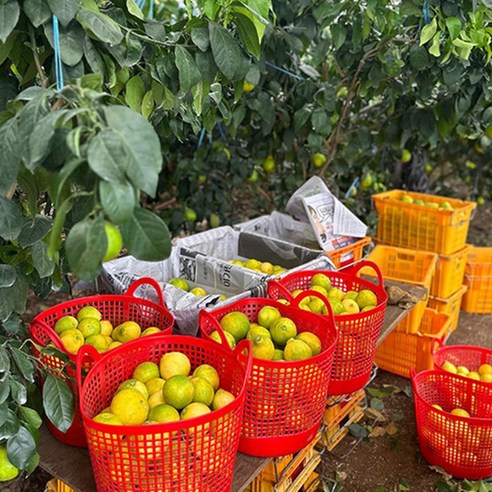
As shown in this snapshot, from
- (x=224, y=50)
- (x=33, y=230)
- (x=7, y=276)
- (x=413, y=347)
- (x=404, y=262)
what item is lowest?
(x=413, y=347)

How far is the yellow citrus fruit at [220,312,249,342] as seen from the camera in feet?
5.10

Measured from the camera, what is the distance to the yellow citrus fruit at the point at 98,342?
1444 millimetres

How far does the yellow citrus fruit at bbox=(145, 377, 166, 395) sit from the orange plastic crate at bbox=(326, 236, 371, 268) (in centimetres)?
126

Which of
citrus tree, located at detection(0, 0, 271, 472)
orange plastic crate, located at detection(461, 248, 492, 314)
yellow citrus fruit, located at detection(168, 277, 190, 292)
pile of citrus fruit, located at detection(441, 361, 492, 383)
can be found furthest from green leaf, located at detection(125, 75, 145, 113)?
orange plastic crate, located at detection(461, 248, 492, 314)

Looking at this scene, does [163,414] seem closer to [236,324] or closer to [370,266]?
[236,324]

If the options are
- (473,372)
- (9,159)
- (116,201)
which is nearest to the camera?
(116,201)

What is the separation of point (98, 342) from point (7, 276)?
13.6 inches

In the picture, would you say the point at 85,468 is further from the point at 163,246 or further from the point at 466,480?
the point at 466,480

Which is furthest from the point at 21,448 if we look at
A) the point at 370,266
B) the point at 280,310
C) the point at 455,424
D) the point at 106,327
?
the point at 455,424

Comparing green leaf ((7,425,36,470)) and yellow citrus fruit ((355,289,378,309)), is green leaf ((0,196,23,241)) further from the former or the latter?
yellow citrus fruit ((355,289,378,309))

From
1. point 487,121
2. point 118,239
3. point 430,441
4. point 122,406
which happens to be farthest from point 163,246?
point 487,121

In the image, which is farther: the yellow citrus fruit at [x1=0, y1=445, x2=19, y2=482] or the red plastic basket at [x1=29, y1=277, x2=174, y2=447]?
the red plastic basket at [x1=29, y1=277, x2=174, y2=447]

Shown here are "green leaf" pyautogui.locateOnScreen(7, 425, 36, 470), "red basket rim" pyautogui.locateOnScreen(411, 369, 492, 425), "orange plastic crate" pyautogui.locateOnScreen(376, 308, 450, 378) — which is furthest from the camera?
"orange plastic crate" pyautogui.locateOnScreen(376, 308, 450, 378)

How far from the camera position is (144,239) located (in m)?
0.77
